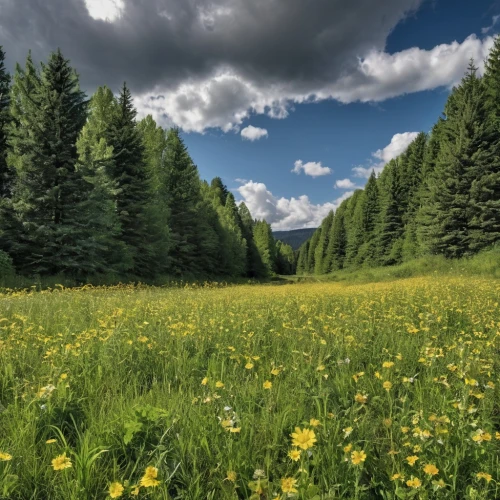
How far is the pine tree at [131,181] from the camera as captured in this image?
66.9 ft

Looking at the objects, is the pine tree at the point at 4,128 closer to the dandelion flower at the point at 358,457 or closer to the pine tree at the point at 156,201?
the pine tree at the point at 156,201

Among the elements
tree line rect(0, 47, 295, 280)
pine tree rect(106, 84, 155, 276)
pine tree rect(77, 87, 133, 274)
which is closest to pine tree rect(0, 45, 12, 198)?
tree line rect(0, 47, 295, 280)

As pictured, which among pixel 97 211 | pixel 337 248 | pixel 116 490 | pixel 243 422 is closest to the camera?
pixel 116 490

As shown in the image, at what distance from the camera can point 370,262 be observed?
1847 inches

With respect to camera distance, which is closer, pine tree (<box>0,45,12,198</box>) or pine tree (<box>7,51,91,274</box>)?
pine tree (<box>7,51,91,274</box>)

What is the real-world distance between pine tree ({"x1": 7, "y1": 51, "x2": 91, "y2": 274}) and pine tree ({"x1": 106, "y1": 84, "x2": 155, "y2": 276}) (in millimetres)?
3531

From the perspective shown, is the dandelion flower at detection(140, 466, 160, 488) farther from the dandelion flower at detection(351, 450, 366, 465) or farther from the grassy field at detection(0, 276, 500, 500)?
the dandelion flower at detection(351, 450, 366, 465)

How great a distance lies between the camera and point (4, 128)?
56.4ft

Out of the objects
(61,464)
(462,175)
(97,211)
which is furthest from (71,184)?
(462,175)

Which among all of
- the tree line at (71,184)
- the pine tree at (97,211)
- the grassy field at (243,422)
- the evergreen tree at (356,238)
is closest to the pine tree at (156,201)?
the tree line at (71,184)

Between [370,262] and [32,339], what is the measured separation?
156 ft

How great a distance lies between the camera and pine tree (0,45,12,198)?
16.7 meters

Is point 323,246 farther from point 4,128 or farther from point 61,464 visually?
point 61,464

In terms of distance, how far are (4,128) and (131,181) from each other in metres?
6.79
